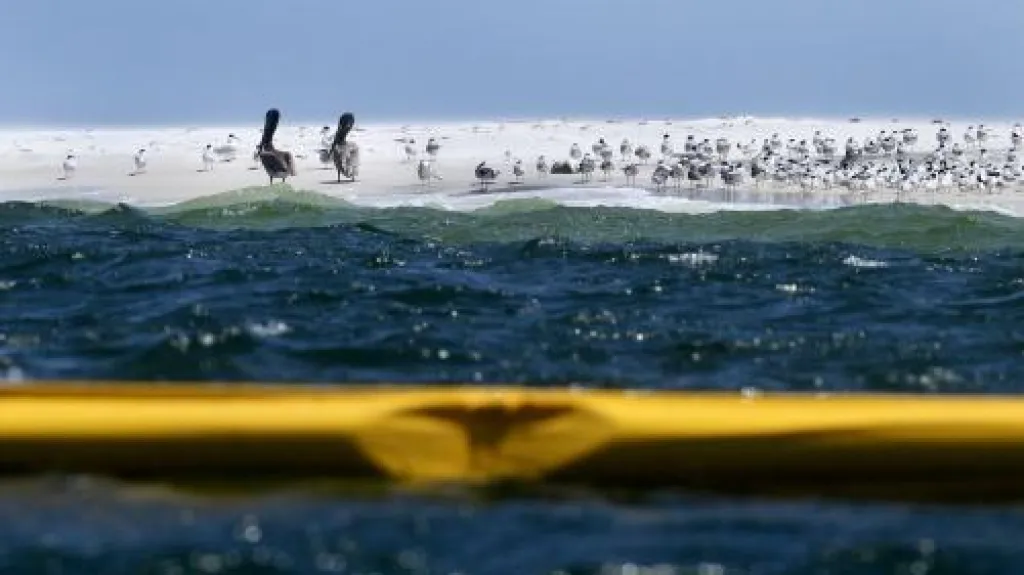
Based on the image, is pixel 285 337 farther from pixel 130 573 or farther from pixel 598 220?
pixel 598 220

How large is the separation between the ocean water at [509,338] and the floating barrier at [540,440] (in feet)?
0.37

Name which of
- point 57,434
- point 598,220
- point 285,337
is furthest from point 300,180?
point 57,434

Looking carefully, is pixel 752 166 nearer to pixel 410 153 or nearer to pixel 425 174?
pixel 425 174

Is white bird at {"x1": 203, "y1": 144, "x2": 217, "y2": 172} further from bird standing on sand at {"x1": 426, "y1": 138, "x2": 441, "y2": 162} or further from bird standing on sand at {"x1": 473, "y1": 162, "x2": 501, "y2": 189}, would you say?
bird standing on sand at {"x1": 473, "y1": 162, "x2": 501, "y2": 189}

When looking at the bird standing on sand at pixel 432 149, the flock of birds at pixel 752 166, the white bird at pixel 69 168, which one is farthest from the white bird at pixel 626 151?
the white bird at pixel 69 168

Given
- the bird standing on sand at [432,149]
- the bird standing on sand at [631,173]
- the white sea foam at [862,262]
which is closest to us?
the white sea foam at [862,262]

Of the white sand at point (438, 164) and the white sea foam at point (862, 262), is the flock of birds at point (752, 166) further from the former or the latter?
the white sea foam at point (862, 262)

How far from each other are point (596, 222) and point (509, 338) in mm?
11139

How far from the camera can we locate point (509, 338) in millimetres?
11016

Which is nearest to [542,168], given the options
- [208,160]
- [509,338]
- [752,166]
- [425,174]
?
[425,174]

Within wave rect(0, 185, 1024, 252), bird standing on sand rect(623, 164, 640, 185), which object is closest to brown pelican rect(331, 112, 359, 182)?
bird standing on sand rect(623, 164, 640, 185)

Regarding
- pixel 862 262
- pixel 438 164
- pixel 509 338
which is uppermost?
pixel 509 338

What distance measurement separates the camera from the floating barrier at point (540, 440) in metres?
6.69

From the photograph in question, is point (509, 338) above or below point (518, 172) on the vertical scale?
above
